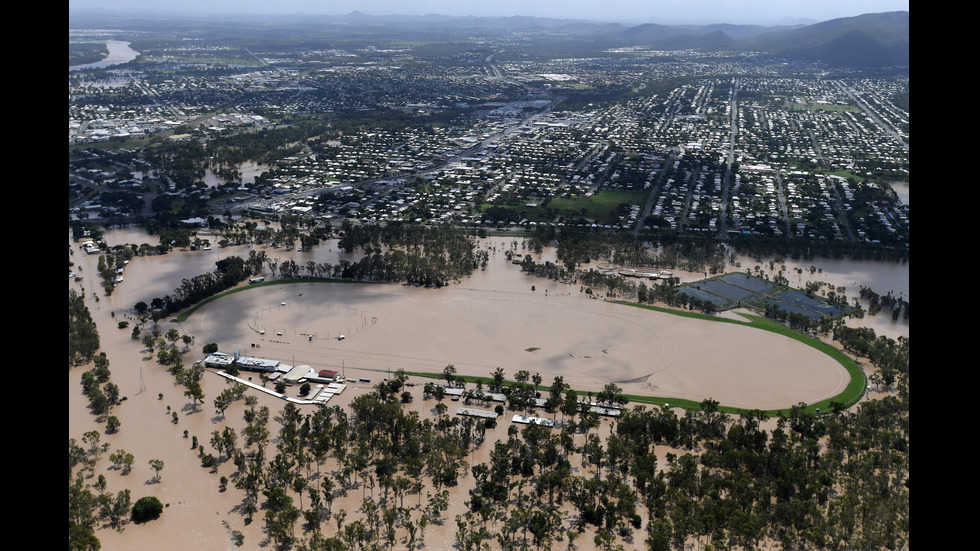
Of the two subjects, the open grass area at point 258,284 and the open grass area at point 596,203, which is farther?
the open grass area at point 596,203

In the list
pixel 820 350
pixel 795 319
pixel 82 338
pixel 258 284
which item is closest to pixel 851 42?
pixel 795 319

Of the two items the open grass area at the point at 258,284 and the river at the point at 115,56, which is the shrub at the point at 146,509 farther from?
the river at the point at 115,56

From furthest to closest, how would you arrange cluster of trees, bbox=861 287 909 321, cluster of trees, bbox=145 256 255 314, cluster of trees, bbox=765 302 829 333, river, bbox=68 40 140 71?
1. river, bbox=68 40 140 71
2. cluster of trees, bbox=145 256 255 314
3. cluster of trees, bbox=861 287 909 321
4. cluster of trees, bbox=765 302 829 333

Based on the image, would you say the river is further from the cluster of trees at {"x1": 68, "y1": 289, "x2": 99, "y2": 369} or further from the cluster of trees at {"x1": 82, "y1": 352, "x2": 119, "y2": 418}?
the cluster of trees at {"x1": 82, "y1": 352, "x2": 119, "y2": 418}

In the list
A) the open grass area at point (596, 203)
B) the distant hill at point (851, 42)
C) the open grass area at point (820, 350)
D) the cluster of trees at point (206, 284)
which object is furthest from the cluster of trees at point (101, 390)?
the distant hill at point (851, 42)

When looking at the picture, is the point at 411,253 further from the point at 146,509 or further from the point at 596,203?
the point at 146,509

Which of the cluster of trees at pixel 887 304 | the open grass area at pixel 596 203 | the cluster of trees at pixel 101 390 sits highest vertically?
the open grass area at pixel 596 203

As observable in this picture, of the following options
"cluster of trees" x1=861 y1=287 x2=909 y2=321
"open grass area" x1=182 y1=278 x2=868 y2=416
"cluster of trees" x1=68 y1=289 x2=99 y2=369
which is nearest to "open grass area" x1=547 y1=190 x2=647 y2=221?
"open grass area" x1=182 y1=278 x2=868 y2=416

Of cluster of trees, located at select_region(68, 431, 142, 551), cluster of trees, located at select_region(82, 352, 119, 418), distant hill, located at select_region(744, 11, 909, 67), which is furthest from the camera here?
distant hill, located at select_region(744, 11, 909, 67)
